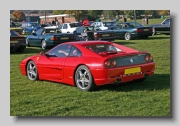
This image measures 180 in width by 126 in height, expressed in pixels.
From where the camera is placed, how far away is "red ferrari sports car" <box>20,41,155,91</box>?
21.1ft

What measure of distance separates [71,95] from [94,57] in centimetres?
89

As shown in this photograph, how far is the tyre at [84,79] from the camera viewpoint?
21.6 feet

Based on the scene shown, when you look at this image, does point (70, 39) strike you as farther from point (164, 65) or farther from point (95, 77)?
point (95, 77)

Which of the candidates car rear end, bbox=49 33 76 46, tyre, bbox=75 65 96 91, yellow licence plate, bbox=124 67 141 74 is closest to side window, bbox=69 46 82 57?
tyre, bbox=75 65 96 91

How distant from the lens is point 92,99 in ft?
20.0

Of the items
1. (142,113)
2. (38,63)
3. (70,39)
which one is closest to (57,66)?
(38,63)

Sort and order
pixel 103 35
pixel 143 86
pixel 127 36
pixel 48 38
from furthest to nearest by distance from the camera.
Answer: pixel 127 36, pixel 103 35, pixel 48 38, pixel 143 86

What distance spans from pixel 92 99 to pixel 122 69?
2.91ft

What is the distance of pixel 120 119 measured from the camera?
494 cm

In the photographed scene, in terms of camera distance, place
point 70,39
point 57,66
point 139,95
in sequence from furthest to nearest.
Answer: point 70,39
point 57,66
point 139,95

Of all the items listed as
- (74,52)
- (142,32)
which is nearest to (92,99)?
(74,52)

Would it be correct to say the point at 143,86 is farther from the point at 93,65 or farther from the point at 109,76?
the point at 93,65

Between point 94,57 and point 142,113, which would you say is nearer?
point 142,113

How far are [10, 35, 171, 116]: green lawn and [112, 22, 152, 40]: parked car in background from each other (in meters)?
12.6
